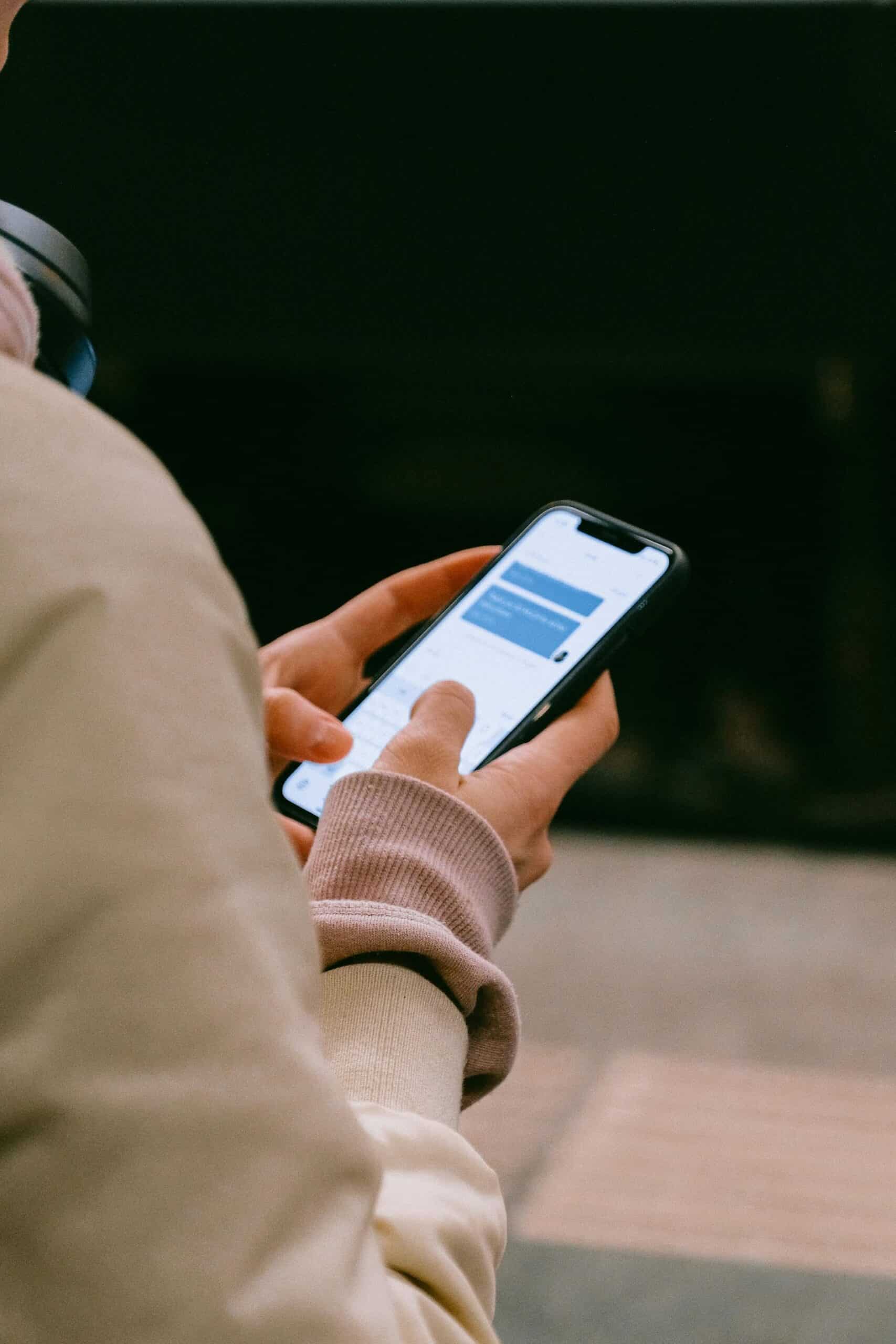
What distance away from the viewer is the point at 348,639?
2.54 ft

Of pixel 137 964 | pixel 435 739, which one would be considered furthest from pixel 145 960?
pixel 435 739

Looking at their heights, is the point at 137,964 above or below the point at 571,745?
above

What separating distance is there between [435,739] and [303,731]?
0.39 feet

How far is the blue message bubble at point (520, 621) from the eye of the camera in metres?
0.74

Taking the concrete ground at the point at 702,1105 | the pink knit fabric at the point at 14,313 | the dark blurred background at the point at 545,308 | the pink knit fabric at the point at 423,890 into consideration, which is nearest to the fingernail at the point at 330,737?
the pink knit fabric at the point at 423,890

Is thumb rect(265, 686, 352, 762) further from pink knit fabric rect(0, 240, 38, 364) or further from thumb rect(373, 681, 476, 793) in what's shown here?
pink knit fabric rect(0, 240, 38, 364)

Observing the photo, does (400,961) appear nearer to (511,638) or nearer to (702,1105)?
(511,638)

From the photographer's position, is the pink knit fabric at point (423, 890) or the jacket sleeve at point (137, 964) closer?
the jacket sleeve at point (137, 964)

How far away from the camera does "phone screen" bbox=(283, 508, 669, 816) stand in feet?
2.38

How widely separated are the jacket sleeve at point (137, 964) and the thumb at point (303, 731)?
355mm

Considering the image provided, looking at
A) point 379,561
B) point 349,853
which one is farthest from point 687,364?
point 349,853

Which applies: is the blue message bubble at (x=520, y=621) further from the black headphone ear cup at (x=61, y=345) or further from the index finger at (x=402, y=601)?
the black headphone ear cup at (x=61, y=345)

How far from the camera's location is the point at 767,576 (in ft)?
7.81

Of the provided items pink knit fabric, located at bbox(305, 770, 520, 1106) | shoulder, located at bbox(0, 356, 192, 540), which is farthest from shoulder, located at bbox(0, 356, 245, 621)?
pink knit fabric, located at bbox(305, 770, 520, 1106)
